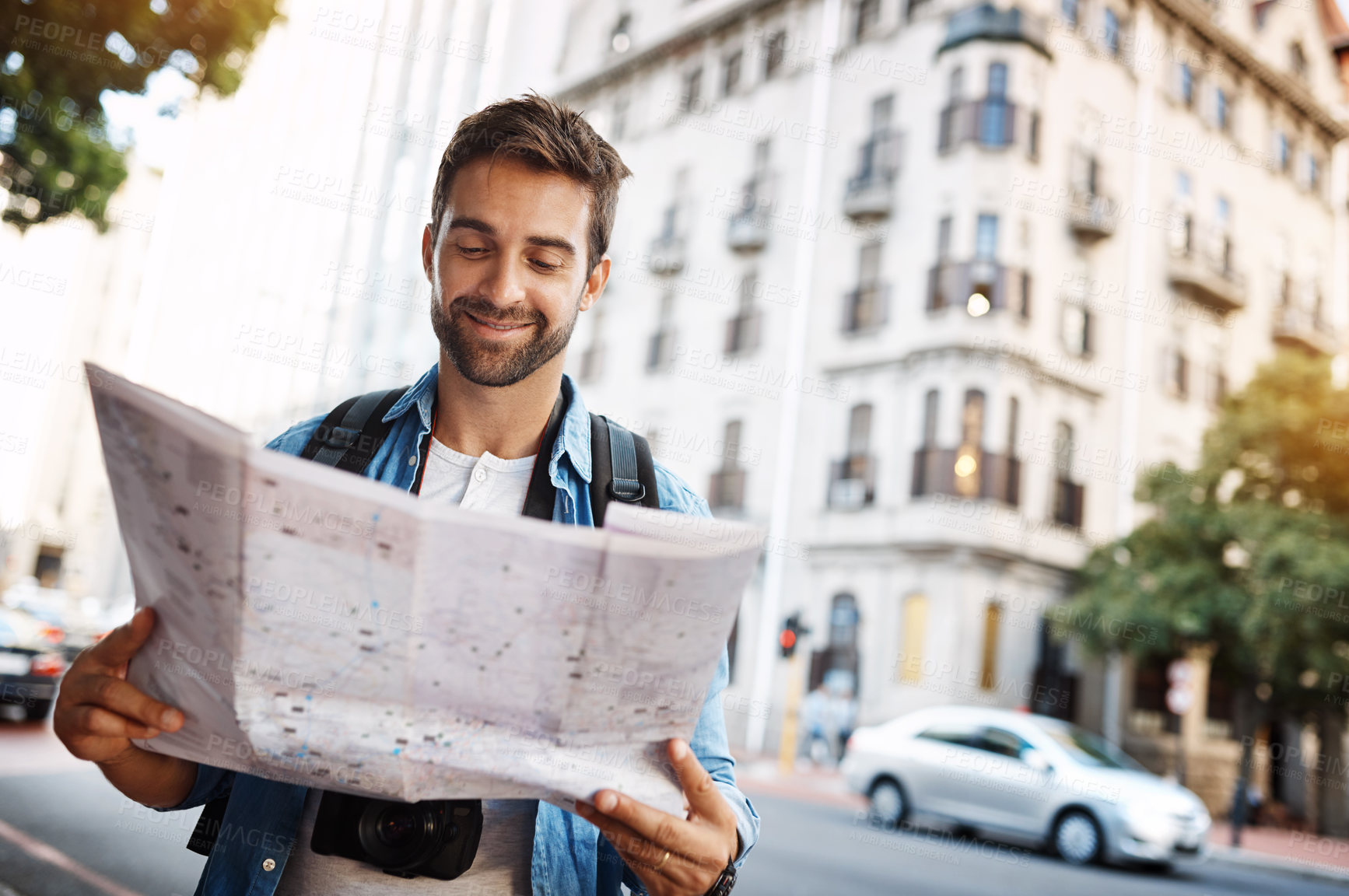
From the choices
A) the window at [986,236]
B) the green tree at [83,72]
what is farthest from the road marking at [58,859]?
the window at [986,236]

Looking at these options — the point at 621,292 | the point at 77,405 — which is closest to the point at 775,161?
the point at 621,292

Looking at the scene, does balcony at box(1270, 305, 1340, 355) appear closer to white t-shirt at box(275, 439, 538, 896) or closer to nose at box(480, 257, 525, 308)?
nose at box(480, 257, 525, 308)

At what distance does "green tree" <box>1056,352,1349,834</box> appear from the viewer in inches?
651

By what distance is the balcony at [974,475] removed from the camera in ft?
66.1

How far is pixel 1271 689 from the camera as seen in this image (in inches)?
715

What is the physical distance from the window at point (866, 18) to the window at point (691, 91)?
4.33 meters

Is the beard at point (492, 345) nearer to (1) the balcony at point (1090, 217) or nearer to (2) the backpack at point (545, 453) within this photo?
(2) the backpack at point (545, 453)

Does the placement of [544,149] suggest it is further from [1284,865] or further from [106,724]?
[1284,865]

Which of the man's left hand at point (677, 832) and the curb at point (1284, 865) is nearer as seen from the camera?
the man's left hand at point (677, 832)

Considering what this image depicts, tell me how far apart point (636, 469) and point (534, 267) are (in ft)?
1.09

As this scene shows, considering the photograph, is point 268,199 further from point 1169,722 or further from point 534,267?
point 534,267

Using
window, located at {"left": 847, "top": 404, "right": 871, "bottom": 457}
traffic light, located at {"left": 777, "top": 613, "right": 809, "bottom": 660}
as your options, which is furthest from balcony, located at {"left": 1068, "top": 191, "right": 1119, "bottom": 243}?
traffic light, located at {"left": 777, "top": 613, "right": 809, "bottom": 660}

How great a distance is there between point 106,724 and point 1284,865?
15.2 metres

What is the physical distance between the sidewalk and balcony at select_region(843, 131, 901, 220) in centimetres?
1104
